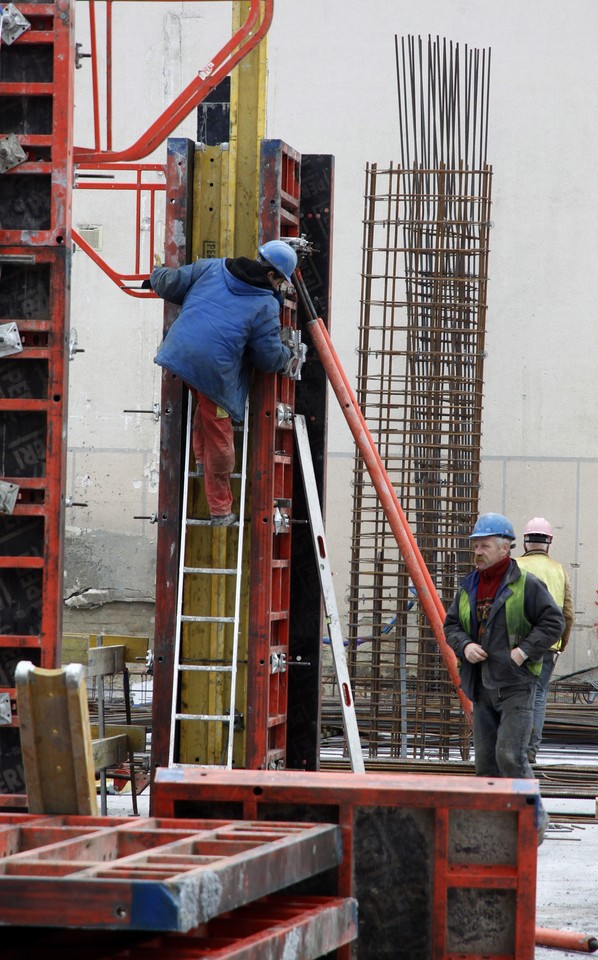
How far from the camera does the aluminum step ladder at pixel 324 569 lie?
8.93 m

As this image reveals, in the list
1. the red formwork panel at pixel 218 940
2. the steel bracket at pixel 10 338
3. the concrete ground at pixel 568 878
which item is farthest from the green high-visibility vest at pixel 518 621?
the red formwork panel at pixel 218 940

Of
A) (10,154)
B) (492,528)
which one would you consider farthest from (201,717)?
(10,154)

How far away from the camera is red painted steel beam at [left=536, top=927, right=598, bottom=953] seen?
6078 millimetres

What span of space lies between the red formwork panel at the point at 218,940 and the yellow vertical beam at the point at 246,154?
16.7 feet

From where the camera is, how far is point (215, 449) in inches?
328

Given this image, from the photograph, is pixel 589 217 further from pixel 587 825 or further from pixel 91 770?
pixel 91 770

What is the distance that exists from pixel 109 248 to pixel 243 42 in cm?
894

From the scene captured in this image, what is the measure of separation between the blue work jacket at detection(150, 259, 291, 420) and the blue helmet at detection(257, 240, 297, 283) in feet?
0.50

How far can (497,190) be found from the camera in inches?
661

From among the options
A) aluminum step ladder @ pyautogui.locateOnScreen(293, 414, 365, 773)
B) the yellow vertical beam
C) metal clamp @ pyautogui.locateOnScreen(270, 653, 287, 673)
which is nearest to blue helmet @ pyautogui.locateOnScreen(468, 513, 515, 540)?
aluminum step ladder @ pyautogui.locateOnScreen(293, 414, 365, 773)

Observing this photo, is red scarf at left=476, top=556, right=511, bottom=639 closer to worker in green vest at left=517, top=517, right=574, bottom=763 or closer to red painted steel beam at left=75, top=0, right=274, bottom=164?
worker in green vest at left=517, top=517, right=574, bottom=763

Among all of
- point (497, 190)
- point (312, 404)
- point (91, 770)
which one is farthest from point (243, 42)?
point (497, 190)

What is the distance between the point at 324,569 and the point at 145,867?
5.19 metres

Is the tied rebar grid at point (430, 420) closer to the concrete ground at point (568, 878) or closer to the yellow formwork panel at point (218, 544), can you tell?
the concrete ground at point (568, 878)
